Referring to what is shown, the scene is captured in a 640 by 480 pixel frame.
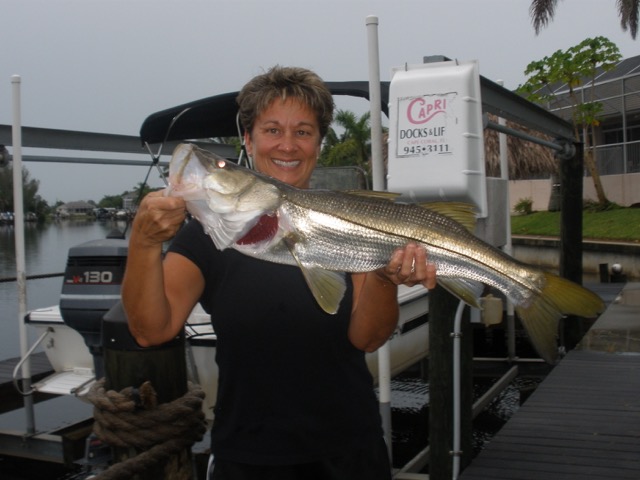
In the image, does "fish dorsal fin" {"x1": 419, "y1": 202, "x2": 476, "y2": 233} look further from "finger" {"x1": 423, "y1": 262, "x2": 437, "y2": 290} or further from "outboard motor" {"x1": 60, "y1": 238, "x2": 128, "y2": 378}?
"outboard motor" {"x1": 60, "y1": 238, "x2": 128, "y2": 378}

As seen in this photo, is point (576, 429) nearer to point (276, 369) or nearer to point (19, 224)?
point (276, 369)

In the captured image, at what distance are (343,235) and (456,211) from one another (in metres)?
0.50

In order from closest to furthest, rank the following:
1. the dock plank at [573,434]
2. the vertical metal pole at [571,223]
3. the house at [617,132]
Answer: the dock plank at [573,434]
the vertical metal pole at [571,223]
the house at [617,132]

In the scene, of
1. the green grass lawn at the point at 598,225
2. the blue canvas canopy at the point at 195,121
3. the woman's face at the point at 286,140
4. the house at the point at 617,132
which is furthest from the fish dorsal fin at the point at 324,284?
the house at the point at 617,132

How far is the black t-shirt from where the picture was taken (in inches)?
91.2

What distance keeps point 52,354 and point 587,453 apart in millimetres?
5020

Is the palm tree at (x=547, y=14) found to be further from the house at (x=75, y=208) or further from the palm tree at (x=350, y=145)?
the house at (x=75, y=208)

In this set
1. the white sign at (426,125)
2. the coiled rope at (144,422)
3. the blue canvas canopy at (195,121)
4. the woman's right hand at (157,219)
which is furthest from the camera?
the blue canvas canopy at (195,121)

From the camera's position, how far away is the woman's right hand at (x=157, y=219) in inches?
83.5

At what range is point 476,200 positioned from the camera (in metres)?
4.34

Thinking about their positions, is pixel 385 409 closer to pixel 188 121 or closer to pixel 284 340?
pixel 284 340

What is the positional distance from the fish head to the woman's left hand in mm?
502

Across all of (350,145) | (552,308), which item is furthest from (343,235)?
(350,145)

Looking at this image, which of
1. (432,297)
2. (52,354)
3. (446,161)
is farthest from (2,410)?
(446,161)
